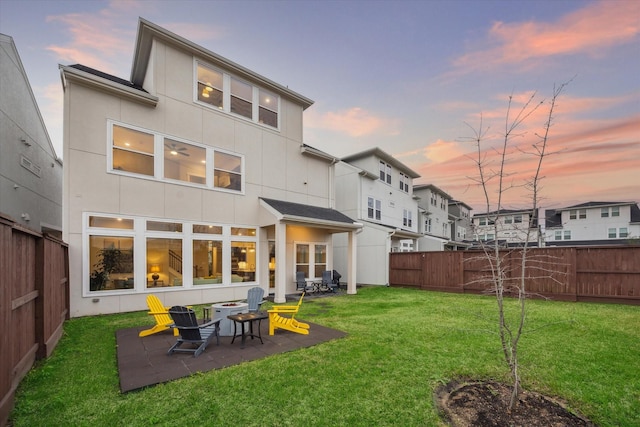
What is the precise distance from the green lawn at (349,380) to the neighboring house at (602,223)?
3272 centimetres

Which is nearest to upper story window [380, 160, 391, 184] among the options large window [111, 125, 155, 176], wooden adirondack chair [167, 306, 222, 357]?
large window [111, 125, 155, 176]

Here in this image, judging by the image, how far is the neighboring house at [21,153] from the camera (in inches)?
395

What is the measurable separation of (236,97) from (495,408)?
12.4 m

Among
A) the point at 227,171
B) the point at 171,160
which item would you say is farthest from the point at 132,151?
the point at 227,171

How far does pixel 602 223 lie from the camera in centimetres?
3288

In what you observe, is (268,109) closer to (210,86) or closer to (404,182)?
(210,86)

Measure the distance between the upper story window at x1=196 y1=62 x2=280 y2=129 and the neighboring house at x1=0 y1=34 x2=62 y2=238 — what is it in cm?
676

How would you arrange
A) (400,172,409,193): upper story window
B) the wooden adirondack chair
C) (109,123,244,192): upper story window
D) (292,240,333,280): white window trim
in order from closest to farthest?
the wooden adirondack chair → (109,123,244,192): upper story window → (292,240,333,280): white window trim → (400,172,409,193): upper story window

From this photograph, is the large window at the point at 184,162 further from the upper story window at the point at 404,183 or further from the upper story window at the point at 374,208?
the upper story window at the point at 404,183

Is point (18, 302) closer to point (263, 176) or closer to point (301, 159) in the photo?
point (263, 176)

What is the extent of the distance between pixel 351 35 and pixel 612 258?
14014 millimetres

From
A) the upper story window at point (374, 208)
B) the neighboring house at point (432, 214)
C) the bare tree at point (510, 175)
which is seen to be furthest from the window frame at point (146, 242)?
the neighboring house at point (432, 214)

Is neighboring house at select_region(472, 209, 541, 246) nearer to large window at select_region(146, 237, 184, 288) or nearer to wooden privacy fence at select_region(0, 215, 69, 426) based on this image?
wooden privacy fence at select_region(0, 215, 69, 426)

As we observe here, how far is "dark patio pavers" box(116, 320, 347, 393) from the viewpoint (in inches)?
→ 168
